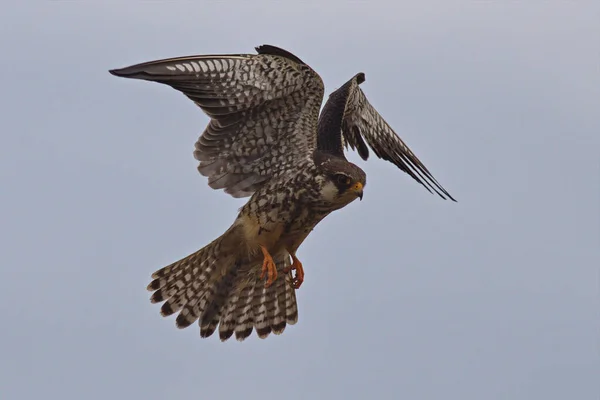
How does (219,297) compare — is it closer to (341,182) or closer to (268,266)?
(268,266)

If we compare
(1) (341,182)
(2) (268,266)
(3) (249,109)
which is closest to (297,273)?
(2) (268,266)

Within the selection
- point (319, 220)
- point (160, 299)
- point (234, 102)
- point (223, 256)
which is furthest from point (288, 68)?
point (160, 299)

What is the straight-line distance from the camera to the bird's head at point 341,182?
12.6m

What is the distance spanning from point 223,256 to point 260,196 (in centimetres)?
109

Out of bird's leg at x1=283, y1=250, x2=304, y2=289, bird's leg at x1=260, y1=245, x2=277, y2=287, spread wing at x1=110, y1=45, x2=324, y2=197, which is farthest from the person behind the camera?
bird's leg at x1=283, y1=250, x2=304, y2=289

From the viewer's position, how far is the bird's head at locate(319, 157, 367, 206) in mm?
12648

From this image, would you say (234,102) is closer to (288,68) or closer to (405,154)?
(288,68)

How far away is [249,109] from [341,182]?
45.5 inches

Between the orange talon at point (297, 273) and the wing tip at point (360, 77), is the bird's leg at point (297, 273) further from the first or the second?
the wing tip at point (360, 77)

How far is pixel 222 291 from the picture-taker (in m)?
14.6

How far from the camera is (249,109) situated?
42.4 feet

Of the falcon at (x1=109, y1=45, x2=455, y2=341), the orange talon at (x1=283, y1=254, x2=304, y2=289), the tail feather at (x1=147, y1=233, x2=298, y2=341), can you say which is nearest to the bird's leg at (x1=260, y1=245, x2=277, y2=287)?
the falcon at (x1=109, y1=45, x2=455, y2=341)

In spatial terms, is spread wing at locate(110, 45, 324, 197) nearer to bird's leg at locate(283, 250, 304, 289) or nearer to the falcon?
the falcon

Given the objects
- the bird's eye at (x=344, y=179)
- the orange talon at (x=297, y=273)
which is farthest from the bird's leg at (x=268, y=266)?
the bird's eye at (x=344, y=179)
